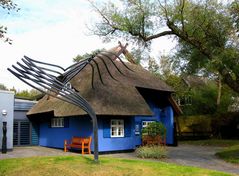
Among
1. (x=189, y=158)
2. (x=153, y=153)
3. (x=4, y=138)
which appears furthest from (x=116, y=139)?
(x=4, y=138)

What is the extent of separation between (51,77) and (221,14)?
376 inches

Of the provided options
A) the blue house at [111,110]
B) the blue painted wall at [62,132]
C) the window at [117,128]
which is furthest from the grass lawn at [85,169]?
the window at [117,128]

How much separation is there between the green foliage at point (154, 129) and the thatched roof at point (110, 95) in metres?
1.08

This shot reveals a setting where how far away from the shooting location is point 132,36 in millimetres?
17594

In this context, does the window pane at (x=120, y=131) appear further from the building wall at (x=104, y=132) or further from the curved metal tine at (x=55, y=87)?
the curved metal tine at (x=55, y=87)

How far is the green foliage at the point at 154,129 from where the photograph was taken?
21.5 metres

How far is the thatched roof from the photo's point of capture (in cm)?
1948

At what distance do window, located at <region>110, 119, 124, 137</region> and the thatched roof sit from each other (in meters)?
1.42

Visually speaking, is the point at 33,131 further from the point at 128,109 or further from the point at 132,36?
the point at 132,36

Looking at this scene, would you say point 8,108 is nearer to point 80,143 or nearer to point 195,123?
point 80,143

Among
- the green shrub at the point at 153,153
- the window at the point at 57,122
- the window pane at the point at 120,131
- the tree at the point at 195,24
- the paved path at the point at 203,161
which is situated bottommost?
the paved path at the point at 203,161

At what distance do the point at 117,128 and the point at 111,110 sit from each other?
7.49 ft

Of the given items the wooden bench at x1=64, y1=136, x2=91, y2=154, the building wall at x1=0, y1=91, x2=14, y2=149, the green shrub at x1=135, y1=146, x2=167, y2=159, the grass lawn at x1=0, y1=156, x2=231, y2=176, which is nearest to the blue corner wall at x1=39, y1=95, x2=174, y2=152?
the wooden bench at x1=64, y1=136, x2=91, y2=154

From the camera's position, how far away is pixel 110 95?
66.8 feet
